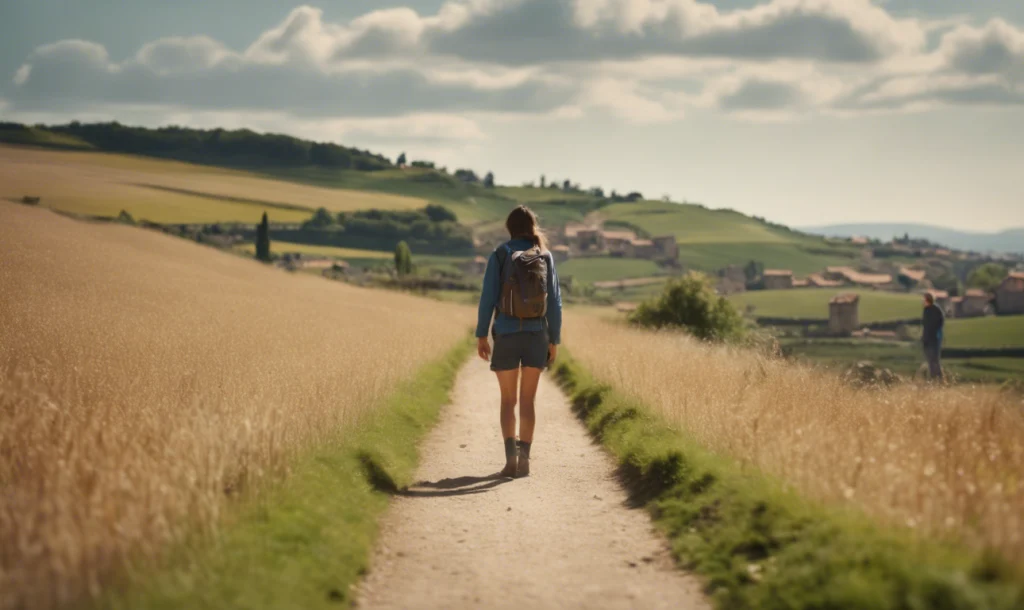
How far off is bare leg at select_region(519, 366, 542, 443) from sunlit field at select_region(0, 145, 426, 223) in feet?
166

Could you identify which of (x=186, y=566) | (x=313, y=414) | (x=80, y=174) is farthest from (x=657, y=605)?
(x=80, y=174)

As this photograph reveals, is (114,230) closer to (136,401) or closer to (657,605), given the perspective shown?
(136,401)

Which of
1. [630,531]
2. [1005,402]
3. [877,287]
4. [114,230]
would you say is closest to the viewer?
[630,531]

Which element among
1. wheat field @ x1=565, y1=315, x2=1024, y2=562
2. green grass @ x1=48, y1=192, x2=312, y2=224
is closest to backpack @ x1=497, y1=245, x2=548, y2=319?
wheat field @ x1=565, y1=315, x2=1024, y2=562

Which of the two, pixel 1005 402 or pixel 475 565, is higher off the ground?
pixel 1005 402

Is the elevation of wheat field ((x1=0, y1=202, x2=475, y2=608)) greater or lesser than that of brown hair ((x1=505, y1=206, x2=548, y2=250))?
lesser

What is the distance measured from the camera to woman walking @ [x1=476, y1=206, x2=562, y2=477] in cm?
1109

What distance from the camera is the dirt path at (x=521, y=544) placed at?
713 cm

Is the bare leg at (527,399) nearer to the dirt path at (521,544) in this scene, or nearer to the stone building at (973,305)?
the dirt path at (521,544)

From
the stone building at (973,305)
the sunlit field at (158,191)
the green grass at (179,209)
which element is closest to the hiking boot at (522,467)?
the sunlit field at (158,191)

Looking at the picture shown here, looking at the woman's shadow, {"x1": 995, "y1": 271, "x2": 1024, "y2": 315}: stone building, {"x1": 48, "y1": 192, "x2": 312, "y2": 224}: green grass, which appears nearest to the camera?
the woman's shadow

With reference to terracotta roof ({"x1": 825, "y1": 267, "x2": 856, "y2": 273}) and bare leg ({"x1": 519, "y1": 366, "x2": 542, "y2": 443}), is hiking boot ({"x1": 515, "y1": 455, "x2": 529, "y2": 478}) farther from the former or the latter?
terracotta roof ({"x1": 825, "y1": 267, "x2": 856, "y2": 273})

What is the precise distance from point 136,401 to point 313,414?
6.58ft

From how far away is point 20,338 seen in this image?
1428 cm
